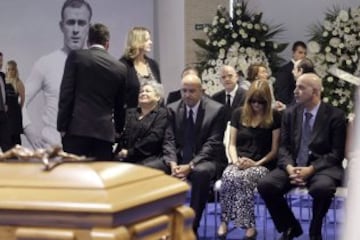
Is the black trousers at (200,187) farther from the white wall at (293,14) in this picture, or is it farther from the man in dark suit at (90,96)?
the white wall at (293,14)

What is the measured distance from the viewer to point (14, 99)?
10.3m

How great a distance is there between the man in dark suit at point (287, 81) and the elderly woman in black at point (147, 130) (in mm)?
2531

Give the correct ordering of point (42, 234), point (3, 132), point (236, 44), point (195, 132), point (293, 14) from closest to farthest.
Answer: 1. point (42, 234)
2. point (195, 132)
3. point (3, 132)
4. point (236, 44)
5. point (293, 14)

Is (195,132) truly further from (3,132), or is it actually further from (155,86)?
(3,132)

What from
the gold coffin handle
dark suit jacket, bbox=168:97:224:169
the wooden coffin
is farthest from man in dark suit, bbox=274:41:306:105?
the gold coffin handle

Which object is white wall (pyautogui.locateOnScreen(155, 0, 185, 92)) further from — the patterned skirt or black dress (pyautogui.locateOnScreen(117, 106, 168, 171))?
the patterned skirt

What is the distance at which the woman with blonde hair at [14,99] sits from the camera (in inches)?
401

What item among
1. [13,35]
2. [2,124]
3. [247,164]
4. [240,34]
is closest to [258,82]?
[247,164]

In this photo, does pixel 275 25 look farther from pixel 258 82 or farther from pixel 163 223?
pixel 163 223

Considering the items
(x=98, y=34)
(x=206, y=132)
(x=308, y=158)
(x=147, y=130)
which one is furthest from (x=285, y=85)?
(x=98, y=34)

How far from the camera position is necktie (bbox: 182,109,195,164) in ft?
21.2

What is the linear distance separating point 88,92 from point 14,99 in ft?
14.5

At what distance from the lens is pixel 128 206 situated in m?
1.61

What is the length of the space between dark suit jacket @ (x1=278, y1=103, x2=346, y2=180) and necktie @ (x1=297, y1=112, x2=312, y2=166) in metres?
0.03
